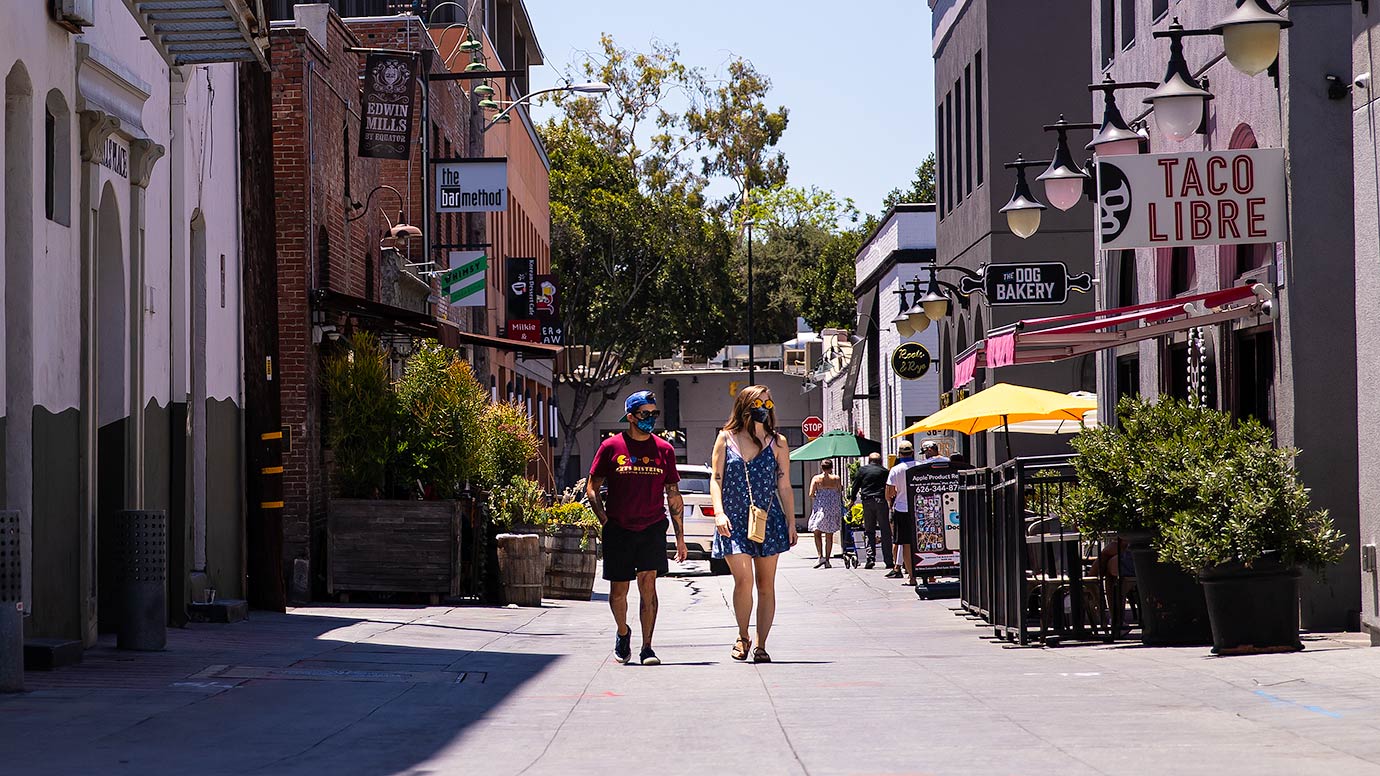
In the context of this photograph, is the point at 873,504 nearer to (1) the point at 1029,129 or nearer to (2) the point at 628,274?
(1) the point at 1029,129

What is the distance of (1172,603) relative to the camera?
41.2ft

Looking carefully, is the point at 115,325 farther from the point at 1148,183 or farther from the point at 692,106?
the point at 692,106

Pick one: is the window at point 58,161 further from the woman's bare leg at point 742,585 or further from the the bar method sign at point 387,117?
the the bar method sign at point 387,117

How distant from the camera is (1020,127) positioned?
92.8 ft

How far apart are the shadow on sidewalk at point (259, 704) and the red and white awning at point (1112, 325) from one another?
18.3 feet

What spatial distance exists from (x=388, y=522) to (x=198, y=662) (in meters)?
7.01

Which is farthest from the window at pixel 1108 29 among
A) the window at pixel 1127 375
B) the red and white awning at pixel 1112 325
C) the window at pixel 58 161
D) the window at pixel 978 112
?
the window at pixel 58 161

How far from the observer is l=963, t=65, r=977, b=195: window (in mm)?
30406

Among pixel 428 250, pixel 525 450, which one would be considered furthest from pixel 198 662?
pixel 428 250

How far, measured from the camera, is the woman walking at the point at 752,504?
12.3m

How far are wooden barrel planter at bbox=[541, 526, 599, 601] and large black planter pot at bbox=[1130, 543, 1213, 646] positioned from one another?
31.7 ft

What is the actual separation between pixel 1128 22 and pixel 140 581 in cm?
1313

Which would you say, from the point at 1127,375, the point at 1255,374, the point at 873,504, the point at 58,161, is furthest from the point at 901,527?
Answer: the point at 58,161

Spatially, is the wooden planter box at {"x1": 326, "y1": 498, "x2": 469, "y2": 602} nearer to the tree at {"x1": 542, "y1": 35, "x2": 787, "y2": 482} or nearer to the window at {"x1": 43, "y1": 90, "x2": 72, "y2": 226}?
the window at {"x1": 43, "y1": 90, "x2": 72, "y2": 226}
